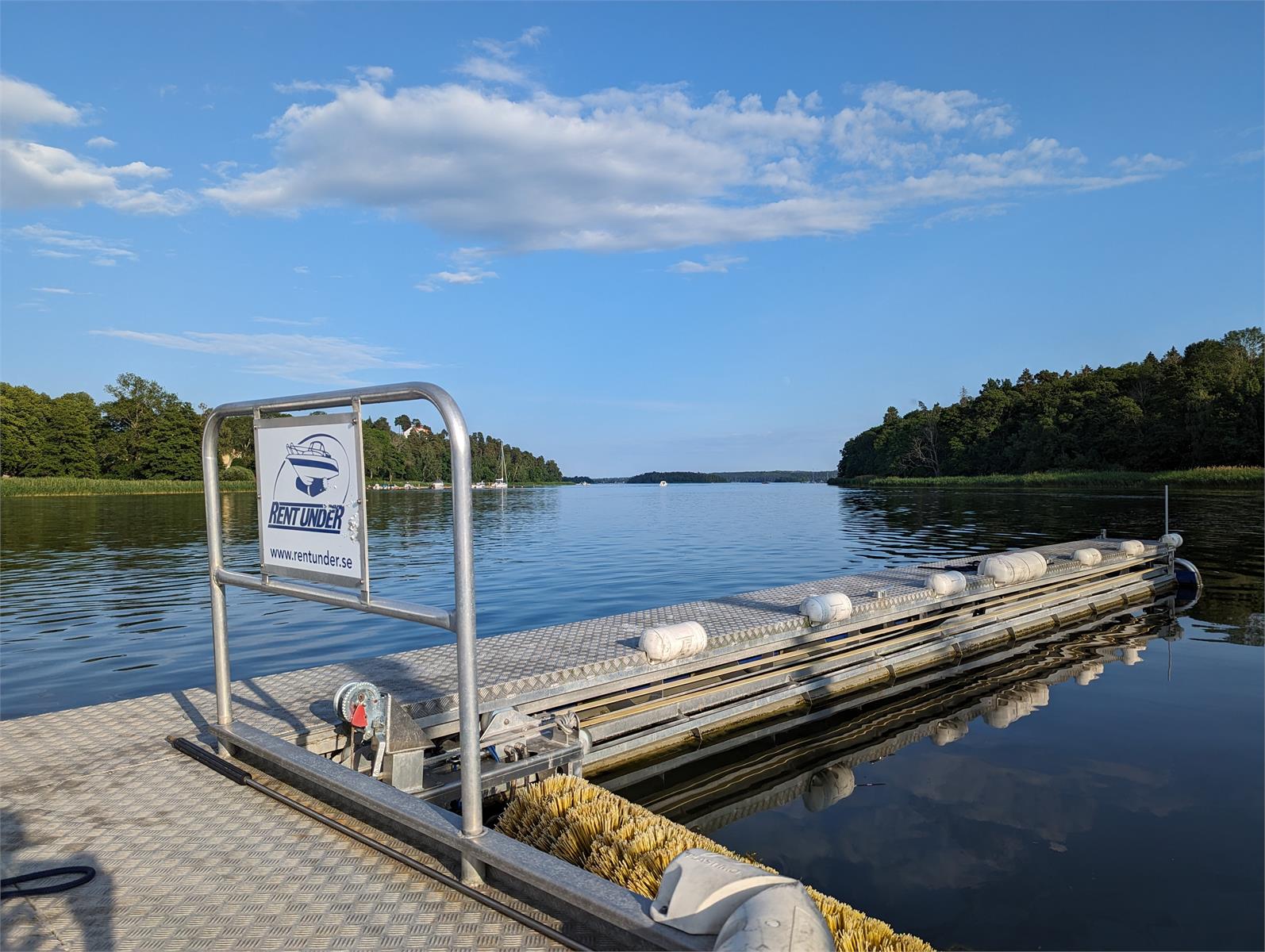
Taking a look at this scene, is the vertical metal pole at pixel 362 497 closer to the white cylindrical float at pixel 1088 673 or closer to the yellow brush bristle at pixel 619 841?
the yellow brush bristle at pixel 619 841

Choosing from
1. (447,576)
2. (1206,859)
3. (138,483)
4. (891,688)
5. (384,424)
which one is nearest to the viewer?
(1206,859)

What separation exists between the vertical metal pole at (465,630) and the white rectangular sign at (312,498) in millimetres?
809

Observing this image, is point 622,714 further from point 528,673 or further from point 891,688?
point 891,688

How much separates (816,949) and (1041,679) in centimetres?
1119

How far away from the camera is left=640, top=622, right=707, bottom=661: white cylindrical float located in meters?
8.70

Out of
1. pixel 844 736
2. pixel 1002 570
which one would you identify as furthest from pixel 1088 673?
pixel 844 736

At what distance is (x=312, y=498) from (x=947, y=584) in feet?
37.0

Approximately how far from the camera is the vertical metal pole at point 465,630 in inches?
136

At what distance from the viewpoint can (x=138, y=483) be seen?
7925cm

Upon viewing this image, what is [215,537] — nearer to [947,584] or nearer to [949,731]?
[949,731]

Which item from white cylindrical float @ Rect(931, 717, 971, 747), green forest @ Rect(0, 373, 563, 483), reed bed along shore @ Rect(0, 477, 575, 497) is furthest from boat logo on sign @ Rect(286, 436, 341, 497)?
green forest @ Rect(0, 373, 563, 483)

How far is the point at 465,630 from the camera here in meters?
3.49

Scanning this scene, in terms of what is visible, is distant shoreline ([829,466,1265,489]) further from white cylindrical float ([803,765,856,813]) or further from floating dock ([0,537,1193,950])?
white cylindrical float ([803,765,856,813])

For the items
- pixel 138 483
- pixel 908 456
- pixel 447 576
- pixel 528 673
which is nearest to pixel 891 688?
pixel 528 673
